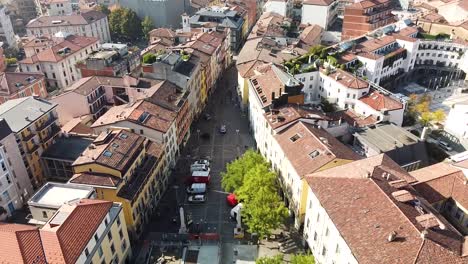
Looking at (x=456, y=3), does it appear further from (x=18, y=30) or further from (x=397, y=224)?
(x=18, y=30)

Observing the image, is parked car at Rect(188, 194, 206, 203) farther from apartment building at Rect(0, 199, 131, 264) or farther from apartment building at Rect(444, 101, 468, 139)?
apartment building at Rect(444, 101, 468, 139)

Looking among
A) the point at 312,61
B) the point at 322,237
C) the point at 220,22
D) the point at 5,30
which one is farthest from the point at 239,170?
the point at 5,30

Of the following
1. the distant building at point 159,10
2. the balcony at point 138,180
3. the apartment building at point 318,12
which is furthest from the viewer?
the distant building at point 159,10

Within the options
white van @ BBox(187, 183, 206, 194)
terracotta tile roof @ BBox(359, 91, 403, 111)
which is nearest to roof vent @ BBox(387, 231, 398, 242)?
white van @ BBox(187, 183, 206, 194)

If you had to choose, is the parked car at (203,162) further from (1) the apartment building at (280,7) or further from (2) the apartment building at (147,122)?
(1) the apartment building at (280,7)

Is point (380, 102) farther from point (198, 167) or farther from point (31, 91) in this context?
point (31, 91)

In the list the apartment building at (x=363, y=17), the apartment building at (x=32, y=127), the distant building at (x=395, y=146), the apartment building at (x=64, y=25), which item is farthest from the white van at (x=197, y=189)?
the apartment building at (x=64, y=25)
